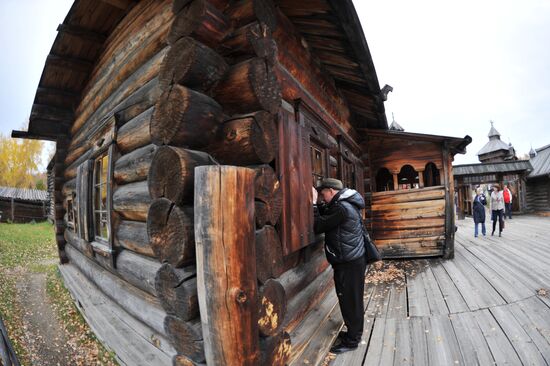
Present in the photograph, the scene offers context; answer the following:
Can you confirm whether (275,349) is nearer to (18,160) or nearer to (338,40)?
(338,40)

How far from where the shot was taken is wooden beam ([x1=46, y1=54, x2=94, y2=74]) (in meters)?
4.45

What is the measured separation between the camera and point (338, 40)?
3650 mm

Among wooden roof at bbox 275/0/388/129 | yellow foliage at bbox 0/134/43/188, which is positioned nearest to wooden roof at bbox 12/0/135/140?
wooden roof at bbox 275/0/388/129

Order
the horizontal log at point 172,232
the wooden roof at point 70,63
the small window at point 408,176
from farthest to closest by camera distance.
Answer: the small window at point 408,176, the wooden roof at point 70,63, the horizontal log at point 172,232

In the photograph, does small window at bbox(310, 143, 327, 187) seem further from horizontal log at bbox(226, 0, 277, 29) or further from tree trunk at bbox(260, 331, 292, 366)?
tree trunk at bbox(260, 331, 292, 366)

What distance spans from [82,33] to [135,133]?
248 centimetres

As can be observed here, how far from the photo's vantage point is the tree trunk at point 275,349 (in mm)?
1800

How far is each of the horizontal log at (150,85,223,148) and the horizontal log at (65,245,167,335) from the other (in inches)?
53.2

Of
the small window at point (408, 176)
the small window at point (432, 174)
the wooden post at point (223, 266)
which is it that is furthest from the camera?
the small window at point (408, 176)

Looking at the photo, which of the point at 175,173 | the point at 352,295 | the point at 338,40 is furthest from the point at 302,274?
the point at 338,40

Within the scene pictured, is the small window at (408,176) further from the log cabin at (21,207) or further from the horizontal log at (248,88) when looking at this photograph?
the log cabin at (21,207)

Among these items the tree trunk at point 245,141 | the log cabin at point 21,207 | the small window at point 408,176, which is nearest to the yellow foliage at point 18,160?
the log cabin at point 21,207

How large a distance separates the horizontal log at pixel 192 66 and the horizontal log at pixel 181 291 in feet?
4.21

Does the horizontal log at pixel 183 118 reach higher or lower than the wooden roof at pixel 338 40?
lower
